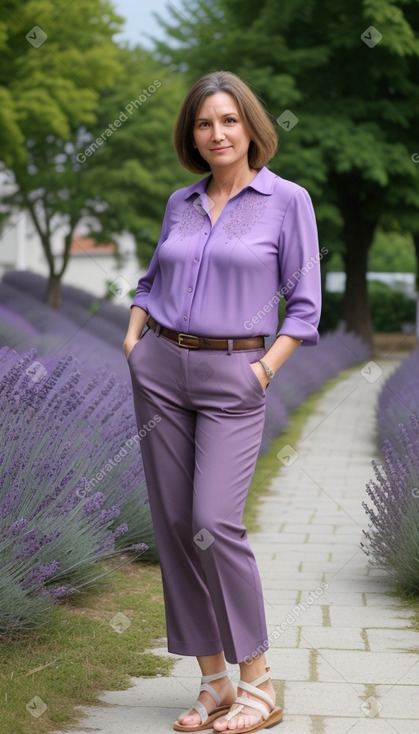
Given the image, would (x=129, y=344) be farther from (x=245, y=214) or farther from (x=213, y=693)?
(x=213, y=693)

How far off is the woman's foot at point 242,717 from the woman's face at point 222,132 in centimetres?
171

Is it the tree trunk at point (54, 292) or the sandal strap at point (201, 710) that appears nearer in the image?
the sandal strap at point (201, 710)

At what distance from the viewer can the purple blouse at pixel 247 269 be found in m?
3.53

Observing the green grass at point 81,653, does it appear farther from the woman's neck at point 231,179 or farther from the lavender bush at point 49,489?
the woman's neck at point 231,179

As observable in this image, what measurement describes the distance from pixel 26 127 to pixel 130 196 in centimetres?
732

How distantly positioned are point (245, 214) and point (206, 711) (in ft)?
5.28

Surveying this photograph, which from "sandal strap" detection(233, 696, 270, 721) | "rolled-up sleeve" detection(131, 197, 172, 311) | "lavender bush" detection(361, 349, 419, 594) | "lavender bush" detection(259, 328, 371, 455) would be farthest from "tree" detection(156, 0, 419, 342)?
"sandal strap" detection(233, 696, 270, 721)

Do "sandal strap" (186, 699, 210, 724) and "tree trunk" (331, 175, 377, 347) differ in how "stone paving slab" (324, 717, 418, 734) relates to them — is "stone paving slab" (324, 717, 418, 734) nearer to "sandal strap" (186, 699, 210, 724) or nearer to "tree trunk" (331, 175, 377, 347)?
"sandal strap" (186, 699, 210, 724)

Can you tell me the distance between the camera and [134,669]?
4.33 metres

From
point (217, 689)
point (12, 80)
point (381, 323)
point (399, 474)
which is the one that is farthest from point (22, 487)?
point (381, 323)

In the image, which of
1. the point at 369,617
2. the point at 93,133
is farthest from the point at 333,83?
the point at 369,617

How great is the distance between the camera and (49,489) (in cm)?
456

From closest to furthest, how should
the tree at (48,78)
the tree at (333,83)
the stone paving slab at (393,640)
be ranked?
the stone paving slab at (393,640), the tree at (48,78), the tree at (333,83)

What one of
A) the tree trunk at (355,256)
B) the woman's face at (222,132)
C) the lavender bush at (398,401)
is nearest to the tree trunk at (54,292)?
the tree trunk at (355,256)
